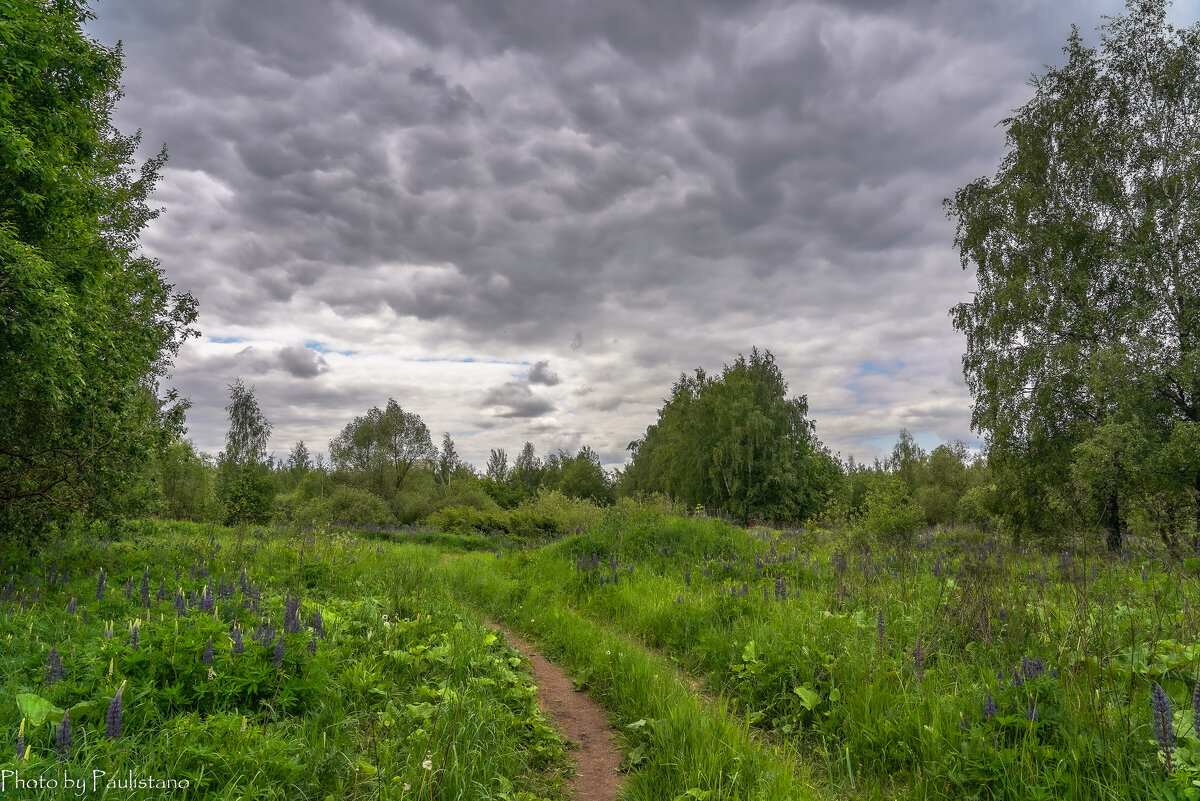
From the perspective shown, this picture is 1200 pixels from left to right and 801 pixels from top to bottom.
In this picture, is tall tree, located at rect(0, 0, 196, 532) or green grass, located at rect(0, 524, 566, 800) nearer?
green grass, located at rect(0, 524, 566, 800)

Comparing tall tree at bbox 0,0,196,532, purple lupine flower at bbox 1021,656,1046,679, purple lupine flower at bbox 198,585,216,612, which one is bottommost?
purple lupine flower at bbox 1021,656,1046,679

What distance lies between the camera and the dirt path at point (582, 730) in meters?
4.06

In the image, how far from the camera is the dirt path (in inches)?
160

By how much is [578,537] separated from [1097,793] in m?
11.7

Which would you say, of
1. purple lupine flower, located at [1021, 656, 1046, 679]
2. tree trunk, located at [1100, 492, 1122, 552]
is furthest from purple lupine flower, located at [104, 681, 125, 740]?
tree trunk, located at [1100, 492, 1122, 552]

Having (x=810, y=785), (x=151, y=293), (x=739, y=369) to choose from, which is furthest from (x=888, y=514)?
(x=739, y=369)

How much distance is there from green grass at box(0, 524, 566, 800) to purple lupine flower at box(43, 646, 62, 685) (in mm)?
76

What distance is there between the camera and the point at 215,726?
3086mm

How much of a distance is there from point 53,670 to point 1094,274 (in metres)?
22.5

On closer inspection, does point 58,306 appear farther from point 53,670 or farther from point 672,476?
point 672,476

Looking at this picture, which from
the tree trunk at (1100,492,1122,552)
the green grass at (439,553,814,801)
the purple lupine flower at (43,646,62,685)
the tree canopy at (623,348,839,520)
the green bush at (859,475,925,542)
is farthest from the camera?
the tree canopy at (623,348,839,520)

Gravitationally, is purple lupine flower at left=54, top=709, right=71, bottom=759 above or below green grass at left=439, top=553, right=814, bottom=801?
above

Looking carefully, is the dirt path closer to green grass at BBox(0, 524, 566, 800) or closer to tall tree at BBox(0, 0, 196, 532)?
green grass at BBox(0, 524, 566, 800)

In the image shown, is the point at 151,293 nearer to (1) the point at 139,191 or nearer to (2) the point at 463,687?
(2) the point at 463,687
